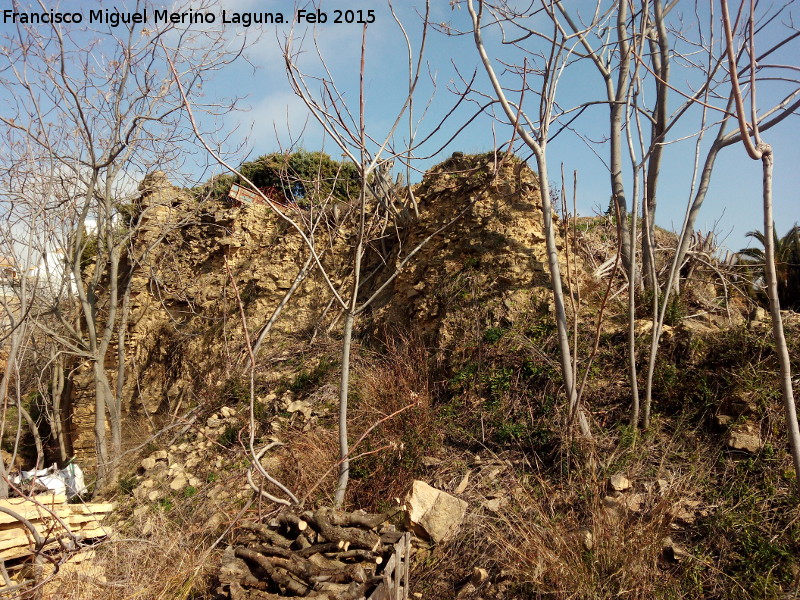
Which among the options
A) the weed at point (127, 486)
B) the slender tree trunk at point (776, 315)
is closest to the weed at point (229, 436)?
the weed at point (127, 486)

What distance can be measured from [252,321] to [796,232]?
12.1m

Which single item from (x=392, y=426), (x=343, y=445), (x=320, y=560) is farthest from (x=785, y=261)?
(x=320, y=560)

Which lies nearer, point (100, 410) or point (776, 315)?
point (776, 315)

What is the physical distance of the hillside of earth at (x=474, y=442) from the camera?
450cm

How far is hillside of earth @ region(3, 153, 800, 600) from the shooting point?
14.8ft

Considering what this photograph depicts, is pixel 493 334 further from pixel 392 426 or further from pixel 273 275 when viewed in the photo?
pixel 273 275

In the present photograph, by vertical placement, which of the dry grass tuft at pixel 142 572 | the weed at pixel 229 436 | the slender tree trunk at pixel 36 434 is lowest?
the dry grass tuft at pixel 142 572

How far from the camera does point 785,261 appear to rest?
41.8 feet

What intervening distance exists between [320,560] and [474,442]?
2456 millimetres

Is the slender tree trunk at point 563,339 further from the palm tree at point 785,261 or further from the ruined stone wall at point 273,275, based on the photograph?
the palm tree at point 785,261

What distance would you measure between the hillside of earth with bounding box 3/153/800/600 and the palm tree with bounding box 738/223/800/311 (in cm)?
365

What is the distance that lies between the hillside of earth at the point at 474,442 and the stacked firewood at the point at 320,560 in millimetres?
22

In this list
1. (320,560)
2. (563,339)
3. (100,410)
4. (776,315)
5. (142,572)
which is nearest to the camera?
(776,315)

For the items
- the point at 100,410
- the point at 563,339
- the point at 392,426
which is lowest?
the point at 392,426
